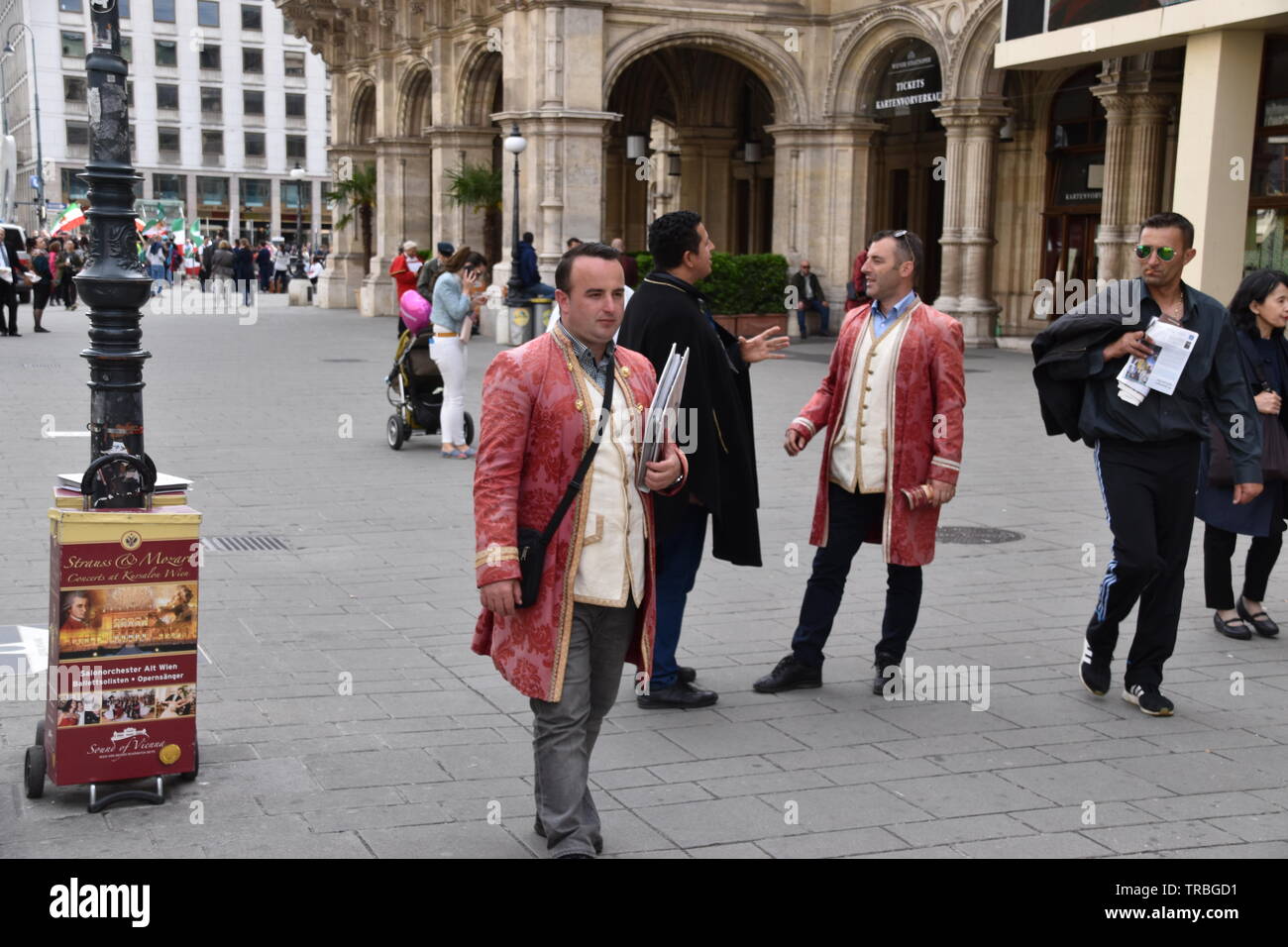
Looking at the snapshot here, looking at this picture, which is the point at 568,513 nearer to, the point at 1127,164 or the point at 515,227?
the point at 1127,164

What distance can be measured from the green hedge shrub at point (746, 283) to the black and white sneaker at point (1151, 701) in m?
19.6

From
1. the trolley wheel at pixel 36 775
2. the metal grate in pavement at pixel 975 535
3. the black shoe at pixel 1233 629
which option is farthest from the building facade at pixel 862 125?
the trolley wheel at pixel 36 775

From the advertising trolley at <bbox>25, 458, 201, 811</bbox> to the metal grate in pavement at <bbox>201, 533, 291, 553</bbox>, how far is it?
3.87m

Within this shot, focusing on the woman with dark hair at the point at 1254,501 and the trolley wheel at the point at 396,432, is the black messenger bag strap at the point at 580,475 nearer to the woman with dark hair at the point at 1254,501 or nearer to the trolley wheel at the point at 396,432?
the woman with dark hair at the point at 1254,501

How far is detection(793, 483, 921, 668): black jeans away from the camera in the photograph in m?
6.00

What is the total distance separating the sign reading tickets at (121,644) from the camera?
179 inches

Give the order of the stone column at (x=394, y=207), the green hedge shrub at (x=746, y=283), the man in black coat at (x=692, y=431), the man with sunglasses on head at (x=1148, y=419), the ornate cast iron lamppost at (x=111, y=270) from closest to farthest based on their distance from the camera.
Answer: the ornate cast iron lamppost at (x=111, y=270) → the man in black coat at (x=692, y=431) → the man with sunglasses on head at (x=1148, y=419) → the green hedge shrub at (x=746, y=283) → the stone column at (x=394, y=207)

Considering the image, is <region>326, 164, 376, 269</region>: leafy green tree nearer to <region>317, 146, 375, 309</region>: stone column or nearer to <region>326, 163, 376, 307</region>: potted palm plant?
<region>326, 163, 376, 307</region>: potted palm plant

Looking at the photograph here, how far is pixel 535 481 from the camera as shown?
13.5 feet

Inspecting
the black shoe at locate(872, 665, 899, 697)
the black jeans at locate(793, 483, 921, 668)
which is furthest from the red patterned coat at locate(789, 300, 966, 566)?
the black shoe at locate(872, 665, 899, 697)

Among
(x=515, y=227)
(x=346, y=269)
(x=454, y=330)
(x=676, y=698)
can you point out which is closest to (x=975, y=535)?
(x=676, y=698)

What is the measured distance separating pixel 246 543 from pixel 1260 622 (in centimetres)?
544
